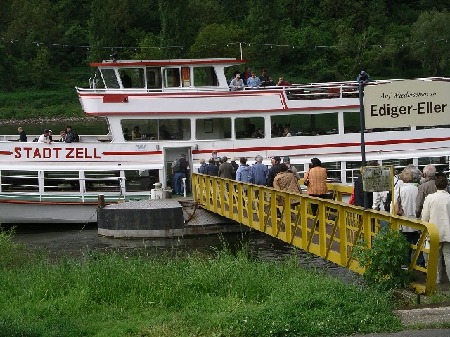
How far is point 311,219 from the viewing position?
18250 mm

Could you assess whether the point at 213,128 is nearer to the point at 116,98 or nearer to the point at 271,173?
the point at 116,98

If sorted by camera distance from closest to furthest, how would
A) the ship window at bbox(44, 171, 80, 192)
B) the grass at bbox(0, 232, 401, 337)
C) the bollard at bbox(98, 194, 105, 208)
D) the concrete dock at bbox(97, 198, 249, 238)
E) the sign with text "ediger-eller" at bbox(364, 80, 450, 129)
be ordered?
the grass at bbox(0, 232, 401, 337) < the sign with text "ediger-eller" at bbox(364, 80, 450, 129) < the concrete dock at bbox(97, 198, 249, 238) < the bollard at bbox(98, 194, 105, 208) < the ship window at bbox(44, 171, 80, 192)

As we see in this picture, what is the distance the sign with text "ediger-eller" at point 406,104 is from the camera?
14.1 meters

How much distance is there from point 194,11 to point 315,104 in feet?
211

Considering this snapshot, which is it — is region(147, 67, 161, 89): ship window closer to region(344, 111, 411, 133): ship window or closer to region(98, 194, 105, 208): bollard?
region(98, 194, 105, 208): bollard

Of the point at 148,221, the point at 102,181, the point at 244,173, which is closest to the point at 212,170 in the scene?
the point at 244,173

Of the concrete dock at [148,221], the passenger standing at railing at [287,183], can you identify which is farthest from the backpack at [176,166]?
the passenger standing at railing at [287,183]

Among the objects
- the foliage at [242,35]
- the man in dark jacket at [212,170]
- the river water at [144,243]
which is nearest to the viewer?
the river water at [144,243]

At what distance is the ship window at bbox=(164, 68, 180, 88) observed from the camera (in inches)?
1100

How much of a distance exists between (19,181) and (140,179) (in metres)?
3.43

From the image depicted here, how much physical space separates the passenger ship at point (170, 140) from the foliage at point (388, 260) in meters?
14.3

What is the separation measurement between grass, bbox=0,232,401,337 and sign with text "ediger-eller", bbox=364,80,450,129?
256cm

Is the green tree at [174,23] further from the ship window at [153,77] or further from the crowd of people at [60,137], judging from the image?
the ship window at [153,77]

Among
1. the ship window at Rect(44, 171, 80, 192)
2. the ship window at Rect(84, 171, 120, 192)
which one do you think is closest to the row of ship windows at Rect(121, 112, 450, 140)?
the ship window at Rect(84, 171, 120, 192)
